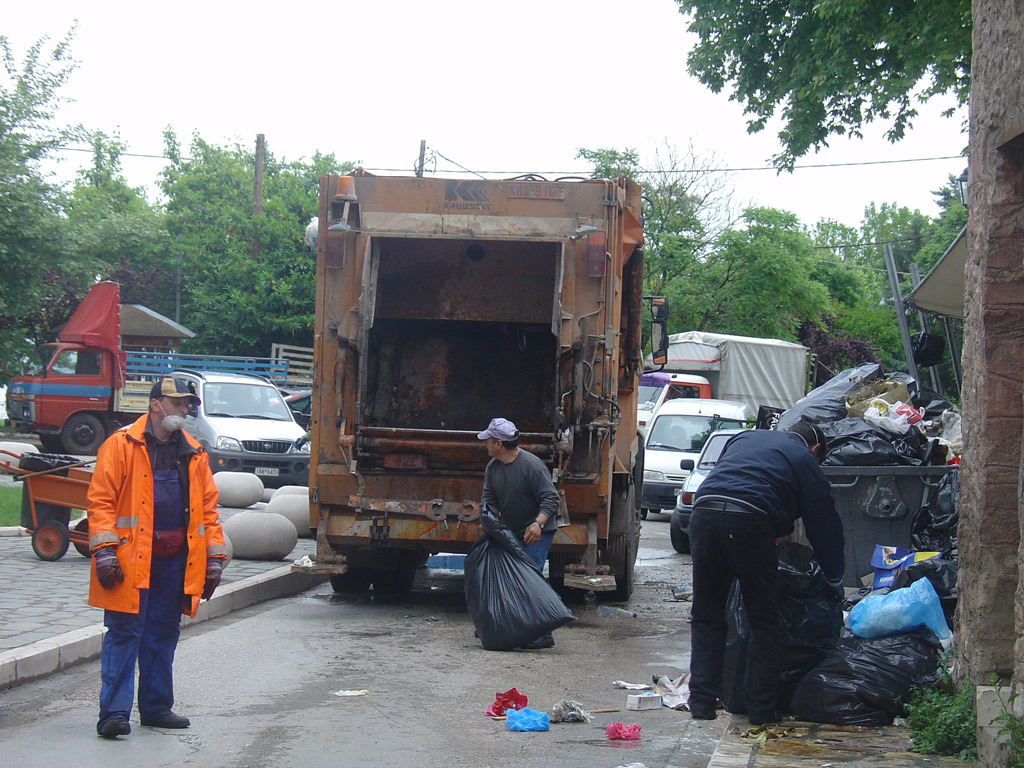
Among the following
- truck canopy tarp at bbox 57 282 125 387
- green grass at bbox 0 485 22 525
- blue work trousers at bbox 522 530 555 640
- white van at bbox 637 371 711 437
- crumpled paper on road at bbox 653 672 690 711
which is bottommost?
crumpled paper on road at bbox 653 672 690 711

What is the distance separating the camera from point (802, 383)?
27.8 m

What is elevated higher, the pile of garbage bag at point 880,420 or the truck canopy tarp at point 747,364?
the truck canopy tarp at point 747,364

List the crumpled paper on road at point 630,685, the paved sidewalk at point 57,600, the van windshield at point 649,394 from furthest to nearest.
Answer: the van windshield at point 649,394
the crumpled paper on road at point 630,685
the paved sidewalk at point 57,600

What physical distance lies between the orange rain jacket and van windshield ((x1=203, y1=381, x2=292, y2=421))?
12.1 m

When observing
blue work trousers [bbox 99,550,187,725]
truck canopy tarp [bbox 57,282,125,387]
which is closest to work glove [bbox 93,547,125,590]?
blue work trousers [bbox 99,550,187,725]

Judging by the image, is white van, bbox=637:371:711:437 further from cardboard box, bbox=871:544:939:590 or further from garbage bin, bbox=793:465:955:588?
cardboard box, bbox=871:544:939:590

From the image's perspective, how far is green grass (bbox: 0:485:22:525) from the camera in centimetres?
1211

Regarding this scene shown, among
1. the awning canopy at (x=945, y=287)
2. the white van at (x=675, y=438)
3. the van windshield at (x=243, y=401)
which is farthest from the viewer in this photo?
the white van at (x=675, y=438)

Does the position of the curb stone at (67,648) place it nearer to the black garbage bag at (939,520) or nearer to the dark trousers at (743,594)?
the dark trousers at (743,594)

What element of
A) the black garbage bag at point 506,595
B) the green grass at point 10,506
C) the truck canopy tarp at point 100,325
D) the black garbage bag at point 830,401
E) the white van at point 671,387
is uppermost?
the truck canopy tarp at point 100,325

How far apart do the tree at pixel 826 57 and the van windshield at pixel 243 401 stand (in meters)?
8.28

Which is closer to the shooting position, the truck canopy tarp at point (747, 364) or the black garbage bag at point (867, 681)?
the black garbage bag at point (867, 681)

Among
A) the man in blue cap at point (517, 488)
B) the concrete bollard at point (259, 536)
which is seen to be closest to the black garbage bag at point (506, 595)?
the man in blue cap at point (517, 488)

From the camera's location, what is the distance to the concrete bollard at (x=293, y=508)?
1198 cm
